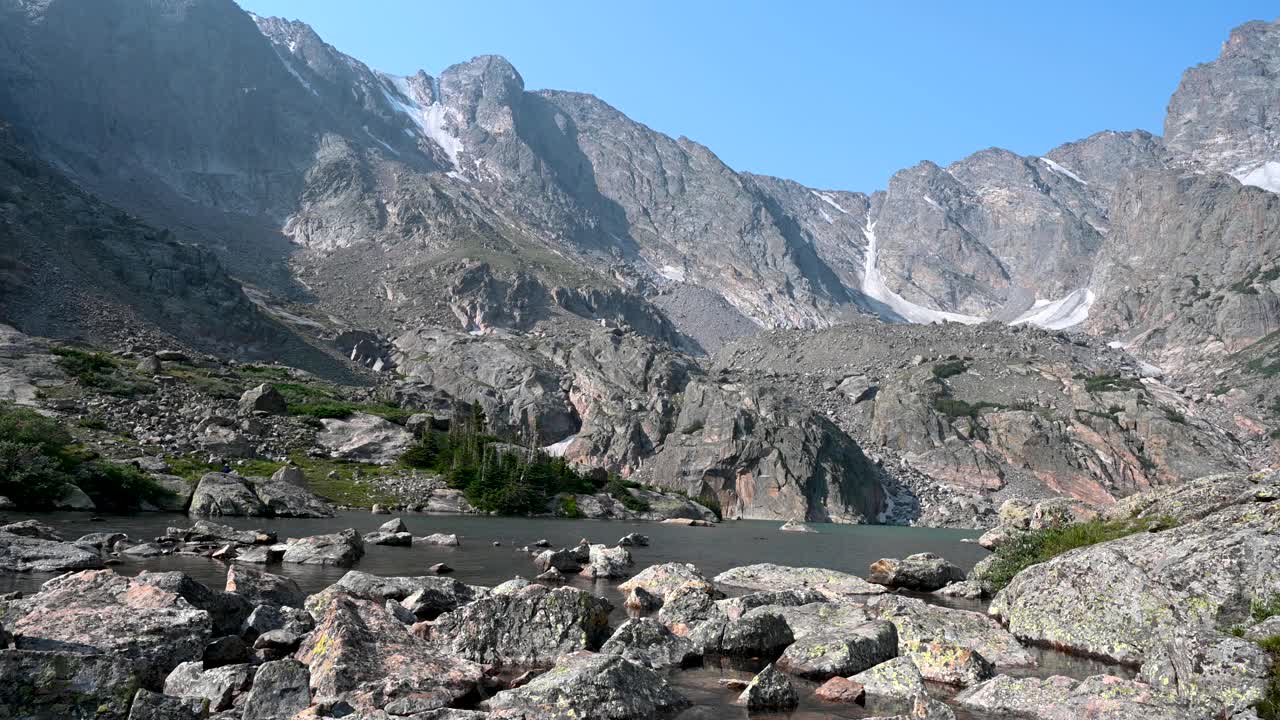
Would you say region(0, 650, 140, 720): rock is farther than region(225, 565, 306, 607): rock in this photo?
No

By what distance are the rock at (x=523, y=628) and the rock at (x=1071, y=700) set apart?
28.3 feet

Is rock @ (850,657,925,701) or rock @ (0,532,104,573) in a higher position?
rock @ (850,657,925,701)

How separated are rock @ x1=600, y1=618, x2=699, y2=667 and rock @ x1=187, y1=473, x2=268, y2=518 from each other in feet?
150

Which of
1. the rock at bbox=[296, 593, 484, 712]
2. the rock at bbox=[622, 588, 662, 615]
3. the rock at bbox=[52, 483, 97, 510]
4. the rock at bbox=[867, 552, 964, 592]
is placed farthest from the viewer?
the rock at bbox=[52, 483, 97, 510]

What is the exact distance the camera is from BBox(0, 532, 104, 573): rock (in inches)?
934

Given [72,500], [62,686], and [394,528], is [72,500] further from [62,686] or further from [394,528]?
[62,686]

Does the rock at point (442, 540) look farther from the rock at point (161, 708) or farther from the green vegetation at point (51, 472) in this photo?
the rock at point (161, 708)

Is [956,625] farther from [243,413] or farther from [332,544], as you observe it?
[243,413]

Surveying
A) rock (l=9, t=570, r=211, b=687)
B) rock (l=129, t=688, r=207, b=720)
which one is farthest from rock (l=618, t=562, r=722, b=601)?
rock (l=129, t=688, r=207, b=720)

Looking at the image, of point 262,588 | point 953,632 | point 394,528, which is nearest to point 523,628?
point 262,588

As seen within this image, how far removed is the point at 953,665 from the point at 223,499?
53202mm

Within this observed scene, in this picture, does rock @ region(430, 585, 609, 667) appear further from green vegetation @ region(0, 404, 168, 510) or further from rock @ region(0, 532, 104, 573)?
green vegetation @ region(0, 404, 168, 510)

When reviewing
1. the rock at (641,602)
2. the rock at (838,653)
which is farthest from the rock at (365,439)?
the rock at (838,653)

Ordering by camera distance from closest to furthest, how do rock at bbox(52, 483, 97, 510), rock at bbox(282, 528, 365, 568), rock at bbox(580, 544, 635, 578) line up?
rock at bbox(282, 528, 365, 568) → rock at bbox(580, 544, 635, 578) → rock at bbox(52, 483, 97, 510)
